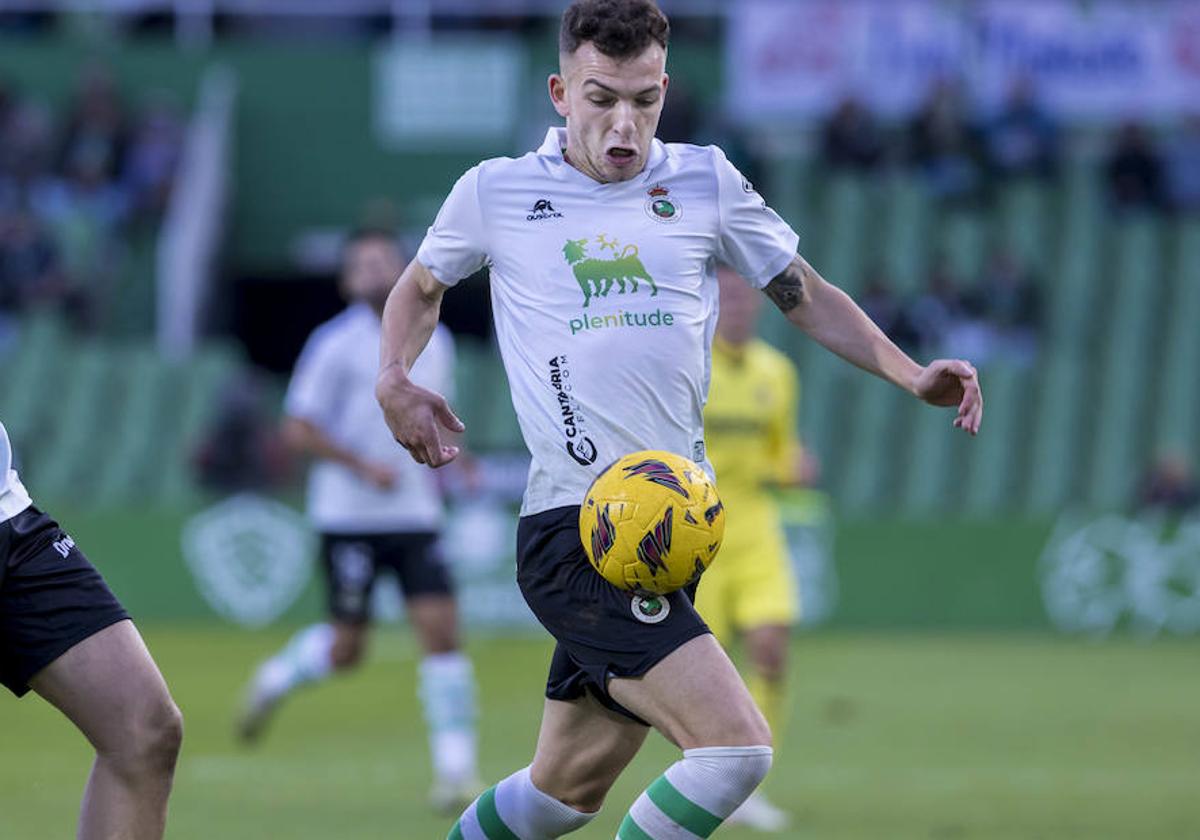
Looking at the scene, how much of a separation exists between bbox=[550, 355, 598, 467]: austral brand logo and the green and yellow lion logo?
0.19m

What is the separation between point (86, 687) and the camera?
6.10 metres

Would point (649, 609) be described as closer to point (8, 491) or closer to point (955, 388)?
point (955, 388)

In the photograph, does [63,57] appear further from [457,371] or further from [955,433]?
[955,433]

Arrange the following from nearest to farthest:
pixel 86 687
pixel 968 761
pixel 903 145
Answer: pixel 86 687
pixel 968 761
pixel 903 145

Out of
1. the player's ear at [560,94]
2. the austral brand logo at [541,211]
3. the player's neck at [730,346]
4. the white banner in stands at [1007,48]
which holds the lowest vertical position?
the white banner in stands at [1007,48]

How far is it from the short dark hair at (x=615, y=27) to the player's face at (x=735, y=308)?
5.06 metres

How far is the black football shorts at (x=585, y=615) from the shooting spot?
6016 millimetres

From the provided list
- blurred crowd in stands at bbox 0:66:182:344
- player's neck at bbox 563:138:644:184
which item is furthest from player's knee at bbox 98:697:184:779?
blurred crowd in stands at bbox 0:66:182:344

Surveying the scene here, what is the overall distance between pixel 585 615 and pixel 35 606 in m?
1.47

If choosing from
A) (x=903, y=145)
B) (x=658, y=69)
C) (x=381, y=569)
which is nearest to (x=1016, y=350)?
(x=903, y=145)

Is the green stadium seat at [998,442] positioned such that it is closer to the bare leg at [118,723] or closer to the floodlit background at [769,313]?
the floodlit background at [769,313]

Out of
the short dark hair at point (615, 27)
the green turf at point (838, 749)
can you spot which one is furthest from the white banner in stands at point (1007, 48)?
the short dark hair at point (615, 27)

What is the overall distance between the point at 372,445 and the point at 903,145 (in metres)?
15.1

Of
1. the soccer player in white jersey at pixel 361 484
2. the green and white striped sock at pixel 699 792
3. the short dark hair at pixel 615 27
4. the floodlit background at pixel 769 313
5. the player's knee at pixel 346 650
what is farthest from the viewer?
the floodlit background at pixel 769 313
